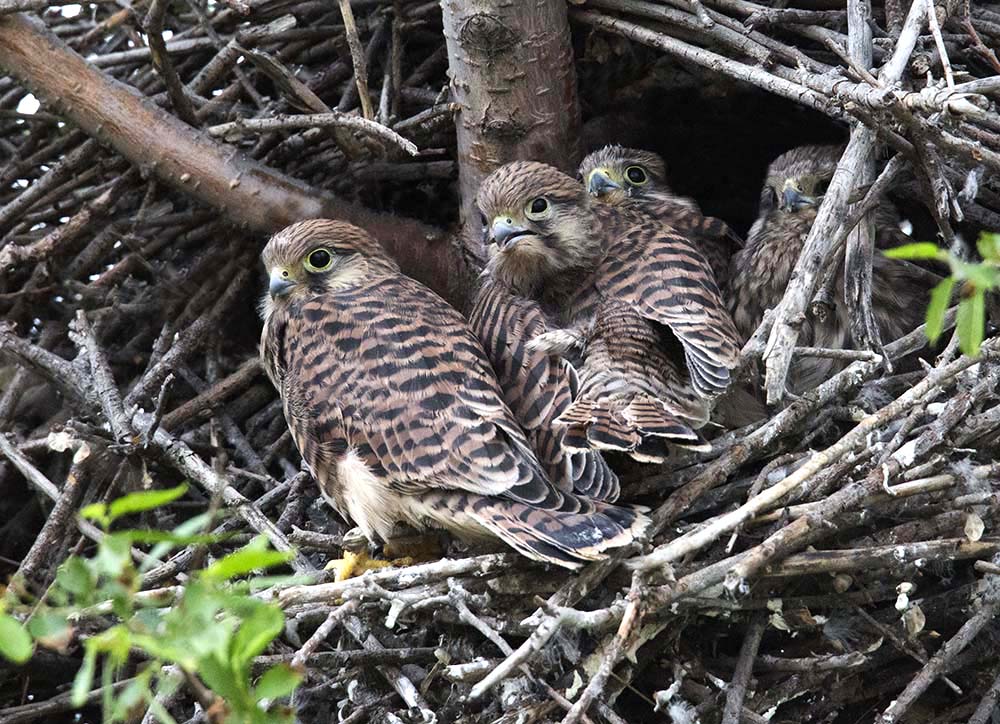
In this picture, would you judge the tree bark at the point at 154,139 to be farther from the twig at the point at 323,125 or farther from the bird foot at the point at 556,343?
the bird foot at the point at 556,343

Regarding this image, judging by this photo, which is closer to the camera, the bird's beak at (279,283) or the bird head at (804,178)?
the bird's beak at (279,283)

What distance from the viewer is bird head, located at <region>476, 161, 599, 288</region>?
3346 millimetres

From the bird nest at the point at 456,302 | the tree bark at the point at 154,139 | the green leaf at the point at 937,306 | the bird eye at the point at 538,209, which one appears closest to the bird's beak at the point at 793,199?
the bird nest at the point at 456,302

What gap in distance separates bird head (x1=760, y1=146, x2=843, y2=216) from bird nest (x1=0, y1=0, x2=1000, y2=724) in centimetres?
26

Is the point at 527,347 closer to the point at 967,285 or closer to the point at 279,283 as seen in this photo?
the point at 279,283

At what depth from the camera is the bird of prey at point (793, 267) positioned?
3322 millimetres

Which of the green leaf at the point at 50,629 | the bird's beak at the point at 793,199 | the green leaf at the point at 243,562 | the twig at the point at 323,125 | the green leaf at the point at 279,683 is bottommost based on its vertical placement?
the bird's beak at the point at 793,199

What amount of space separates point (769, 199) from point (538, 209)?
0.75m

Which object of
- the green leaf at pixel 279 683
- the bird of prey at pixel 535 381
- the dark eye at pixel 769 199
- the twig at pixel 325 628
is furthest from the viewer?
the dark eye at pixel 769 199

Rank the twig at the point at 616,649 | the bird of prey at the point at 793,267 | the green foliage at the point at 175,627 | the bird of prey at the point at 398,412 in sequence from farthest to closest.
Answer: the bird of prey at the point at 793,267 → the bird of prey at the point at 398,412 → the twig at the point at 616,649 → the green foliage at the point at 175,627

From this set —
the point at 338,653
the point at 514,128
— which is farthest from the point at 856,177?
the point at 338,653

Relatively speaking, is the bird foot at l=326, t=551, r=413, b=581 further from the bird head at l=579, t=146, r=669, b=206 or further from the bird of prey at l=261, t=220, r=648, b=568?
the bird head at l=579, t=146, r=669, b=206

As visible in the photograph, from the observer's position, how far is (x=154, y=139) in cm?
363

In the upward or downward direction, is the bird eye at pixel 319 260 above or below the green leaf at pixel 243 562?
below
